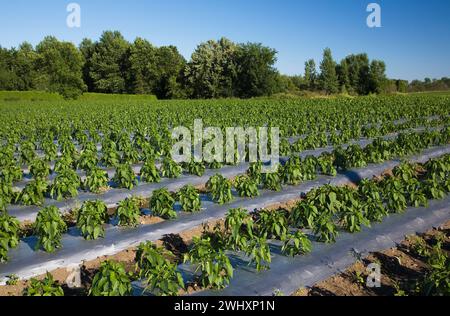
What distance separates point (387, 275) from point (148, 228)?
161 inches

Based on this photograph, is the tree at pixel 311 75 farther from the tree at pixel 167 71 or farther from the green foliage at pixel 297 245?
the green foliage at pixel 297 245

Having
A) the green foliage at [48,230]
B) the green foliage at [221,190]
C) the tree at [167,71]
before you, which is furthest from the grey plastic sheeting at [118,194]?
the tree at [167,71]

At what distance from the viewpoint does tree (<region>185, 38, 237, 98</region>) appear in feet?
192

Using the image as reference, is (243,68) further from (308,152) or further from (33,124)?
(308,152)

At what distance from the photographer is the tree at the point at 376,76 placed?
68500 mm

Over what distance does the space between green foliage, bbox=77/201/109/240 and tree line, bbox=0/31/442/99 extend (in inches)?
2001

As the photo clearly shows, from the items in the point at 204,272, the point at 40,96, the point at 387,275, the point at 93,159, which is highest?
the point at 40,96

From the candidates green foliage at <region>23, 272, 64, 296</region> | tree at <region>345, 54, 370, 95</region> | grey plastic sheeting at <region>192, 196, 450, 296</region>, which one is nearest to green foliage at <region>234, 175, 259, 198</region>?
grey plastic sheeting at <region>192, 196, 450, 296</region>

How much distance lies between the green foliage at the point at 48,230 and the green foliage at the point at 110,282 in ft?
6.67

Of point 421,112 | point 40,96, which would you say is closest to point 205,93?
point 40,96

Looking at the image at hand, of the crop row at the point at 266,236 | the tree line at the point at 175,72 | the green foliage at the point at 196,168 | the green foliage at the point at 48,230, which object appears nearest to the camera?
the crop row at the point at 266,236

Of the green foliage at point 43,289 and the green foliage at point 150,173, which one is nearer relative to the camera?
the green foliage at point 43,289

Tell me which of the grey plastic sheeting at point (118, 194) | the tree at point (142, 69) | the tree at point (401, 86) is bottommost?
the grey plastic sheeting at point (118, 194)

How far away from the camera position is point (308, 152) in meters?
14.3
